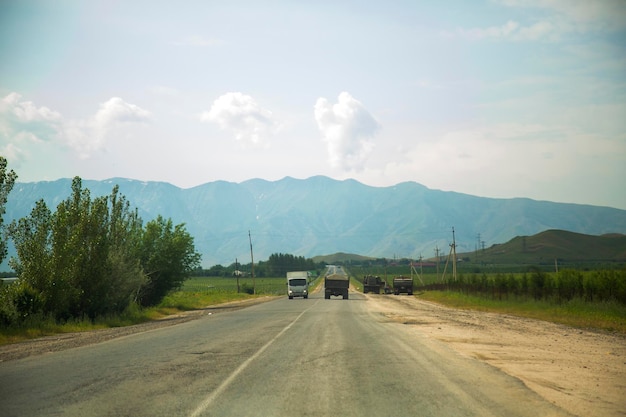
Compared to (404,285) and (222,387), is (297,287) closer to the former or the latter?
(404,285)

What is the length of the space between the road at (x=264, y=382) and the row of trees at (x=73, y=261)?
11.4 meters

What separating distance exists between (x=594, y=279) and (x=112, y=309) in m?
30.6

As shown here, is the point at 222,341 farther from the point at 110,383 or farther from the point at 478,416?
the point at 478,416

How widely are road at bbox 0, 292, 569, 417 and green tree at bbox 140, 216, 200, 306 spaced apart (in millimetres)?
33016

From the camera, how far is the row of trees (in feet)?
92.4

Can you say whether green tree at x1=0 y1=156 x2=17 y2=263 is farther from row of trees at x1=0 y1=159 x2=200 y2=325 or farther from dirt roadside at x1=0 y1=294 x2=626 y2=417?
dirt roadside at x1=0 y1=294 x2=626 y2=417

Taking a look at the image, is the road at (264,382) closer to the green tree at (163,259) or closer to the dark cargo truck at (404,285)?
the green tree at (163,259)

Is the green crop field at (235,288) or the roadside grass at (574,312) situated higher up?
the green crop field at (235,288)

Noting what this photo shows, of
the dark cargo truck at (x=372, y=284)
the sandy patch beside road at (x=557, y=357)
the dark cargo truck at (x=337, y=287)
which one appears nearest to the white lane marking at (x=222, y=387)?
the sandy patch beside road at (x=557, y=357)

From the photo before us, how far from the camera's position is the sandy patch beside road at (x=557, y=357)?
10062 millimetres

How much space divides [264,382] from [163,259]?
42.0 m

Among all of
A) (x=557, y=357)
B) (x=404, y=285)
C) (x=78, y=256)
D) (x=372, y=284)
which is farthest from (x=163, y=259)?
(x=372, y=284)

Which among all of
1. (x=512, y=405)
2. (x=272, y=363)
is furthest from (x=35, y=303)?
(x=512, y=405)

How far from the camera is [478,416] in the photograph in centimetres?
841
